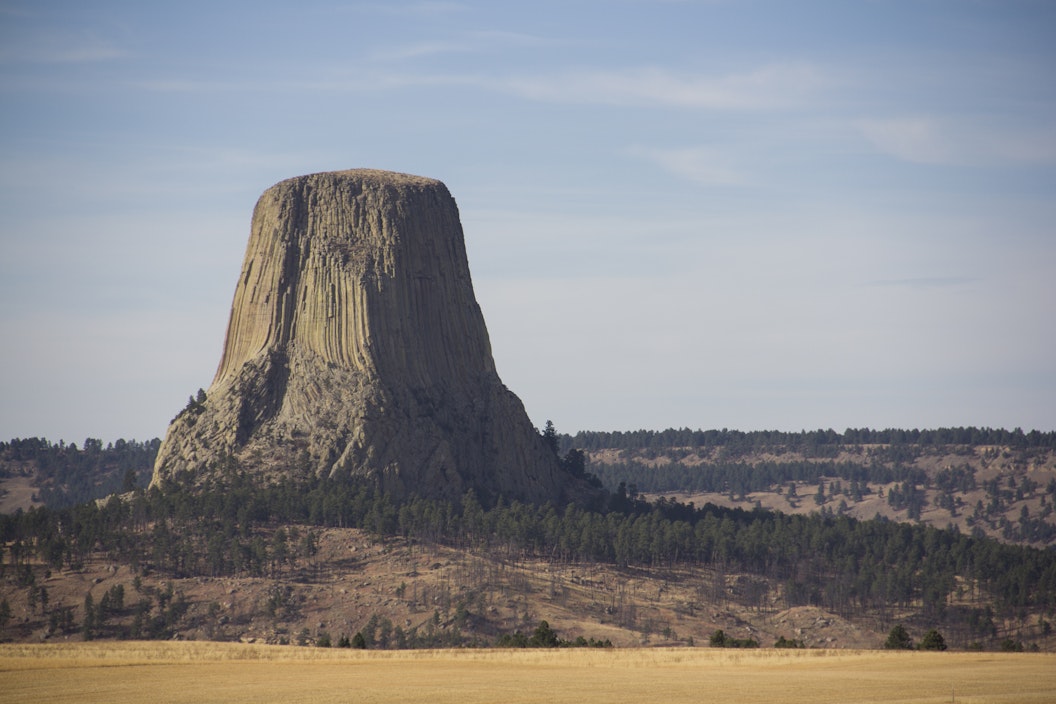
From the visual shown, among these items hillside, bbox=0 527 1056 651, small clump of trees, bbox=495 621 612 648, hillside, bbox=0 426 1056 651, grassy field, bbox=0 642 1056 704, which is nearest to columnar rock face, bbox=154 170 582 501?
hillside, bbox=0 426 1056 651

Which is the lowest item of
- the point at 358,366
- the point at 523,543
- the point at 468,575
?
the point at 468,575

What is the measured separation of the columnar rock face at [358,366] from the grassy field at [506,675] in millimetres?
76965

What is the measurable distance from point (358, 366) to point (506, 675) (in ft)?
346

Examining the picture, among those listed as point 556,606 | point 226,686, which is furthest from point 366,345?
point 226,686

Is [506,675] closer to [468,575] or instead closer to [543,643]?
[543,643]

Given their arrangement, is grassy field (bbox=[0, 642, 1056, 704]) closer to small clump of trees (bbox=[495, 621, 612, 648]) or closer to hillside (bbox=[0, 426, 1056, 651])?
small clump of trees (bbox=[495, 621, 612, 648])

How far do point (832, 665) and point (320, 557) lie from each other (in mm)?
78647

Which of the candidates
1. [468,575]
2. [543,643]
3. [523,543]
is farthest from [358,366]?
[543,643]

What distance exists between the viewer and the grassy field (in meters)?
70.3

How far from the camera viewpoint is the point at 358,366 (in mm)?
184125

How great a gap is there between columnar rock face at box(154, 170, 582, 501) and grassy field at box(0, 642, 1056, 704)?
77.0 meters

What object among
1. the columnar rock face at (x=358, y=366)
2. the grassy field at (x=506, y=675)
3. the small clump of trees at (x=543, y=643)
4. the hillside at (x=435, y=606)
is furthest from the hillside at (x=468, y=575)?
the grassy field at (x=506, y=675)

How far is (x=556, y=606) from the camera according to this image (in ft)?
472

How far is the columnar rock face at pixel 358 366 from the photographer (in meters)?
178
